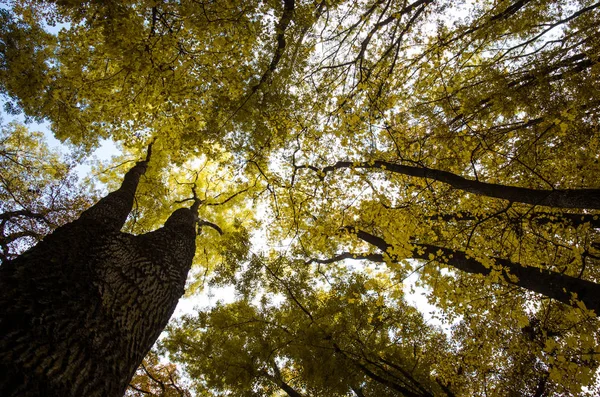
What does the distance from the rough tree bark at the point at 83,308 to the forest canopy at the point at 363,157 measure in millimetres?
3173

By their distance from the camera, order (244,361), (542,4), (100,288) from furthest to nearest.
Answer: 1. (244,361)
2. (542,4)
3. (100,288)

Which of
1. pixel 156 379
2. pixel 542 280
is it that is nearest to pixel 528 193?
pixel 542 280

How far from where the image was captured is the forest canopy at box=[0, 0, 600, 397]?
15.6 ft

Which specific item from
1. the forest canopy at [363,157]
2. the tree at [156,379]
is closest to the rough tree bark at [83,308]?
the forest canopy at [363,157]

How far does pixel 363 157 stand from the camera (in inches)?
241

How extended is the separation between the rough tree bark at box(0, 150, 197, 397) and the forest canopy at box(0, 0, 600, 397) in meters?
3.17

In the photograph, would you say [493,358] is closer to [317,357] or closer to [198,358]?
[317,357]

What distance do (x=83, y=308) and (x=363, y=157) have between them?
5198 mm

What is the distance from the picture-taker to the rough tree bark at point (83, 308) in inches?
70.5

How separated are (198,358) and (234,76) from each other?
7.80 meters

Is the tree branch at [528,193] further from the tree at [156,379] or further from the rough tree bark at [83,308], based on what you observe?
the tree at [156,379]

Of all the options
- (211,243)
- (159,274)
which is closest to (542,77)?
(159,274)

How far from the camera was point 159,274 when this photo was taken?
3.50m

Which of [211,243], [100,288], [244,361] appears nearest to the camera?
[100,288]
